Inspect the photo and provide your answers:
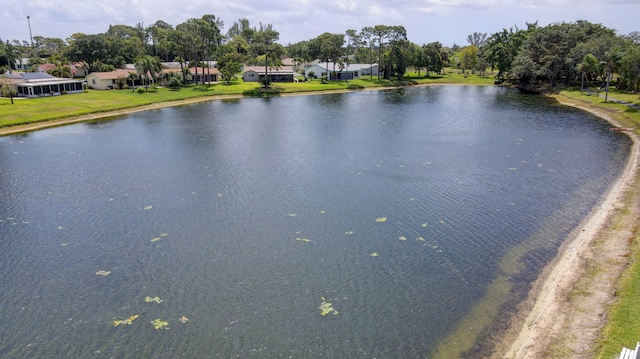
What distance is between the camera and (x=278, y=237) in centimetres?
2261

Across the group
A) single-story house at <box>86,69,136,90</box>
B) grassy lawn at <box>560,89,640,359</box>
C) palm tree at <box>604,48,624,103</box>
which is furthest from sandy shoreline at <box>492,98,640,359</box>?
single-story house at <box>86,69,136,90</box>

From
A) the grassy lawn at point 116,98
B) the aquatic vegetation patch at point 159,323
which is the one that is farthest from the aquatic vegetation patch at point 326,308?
the grassy lawn at point 116,98

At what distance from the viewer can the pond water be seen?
50.8ft

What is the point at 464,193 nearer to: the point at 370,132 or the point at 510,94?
the point at 370,132

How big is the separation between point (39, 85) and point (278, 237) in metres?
66.8

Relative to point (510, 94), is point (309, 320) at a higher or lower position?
lower

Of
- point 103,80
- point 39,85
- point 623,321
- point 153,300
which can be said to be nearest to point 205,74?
point 103,80

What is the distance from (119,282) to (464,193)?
21.2 m

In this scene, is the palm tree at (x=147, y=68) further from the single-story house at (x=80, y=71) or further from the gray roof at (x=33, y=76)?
the single-story house at (x=80, y=71)

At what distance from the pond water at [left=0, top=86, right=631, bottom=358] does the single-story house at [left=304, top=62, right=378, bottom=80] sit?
69.1 meters

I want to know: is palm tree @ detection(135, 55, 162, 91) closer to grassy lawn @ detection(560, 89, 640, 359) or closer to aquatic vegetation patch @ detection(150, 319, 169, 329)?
aquatic vegetation patch @ detection(150, 319, 169, 329)

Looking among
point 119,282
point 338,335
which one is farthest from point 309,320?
point 119,282

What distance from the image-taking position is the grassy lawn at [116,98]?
5547 centimetres

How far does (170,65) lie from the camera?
386 ft
